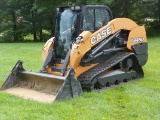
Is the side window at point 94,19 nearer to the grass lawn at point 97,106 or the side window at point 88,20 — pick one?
the side window at point 88,20

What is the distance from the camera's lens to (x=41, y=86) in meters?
6.74

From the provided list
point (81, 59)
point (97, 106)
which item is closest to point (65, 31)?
point (81, 59)

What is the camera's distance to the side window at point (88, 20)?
23.6ft

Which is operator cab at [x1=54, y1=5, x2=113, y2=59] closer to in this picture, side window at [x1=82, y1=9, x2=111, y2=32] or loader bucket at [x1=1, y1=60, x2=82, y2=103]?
side window at [x1=82, y1=9, x2=111, y2=32]

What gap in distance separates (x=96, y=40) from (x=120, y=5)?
15.9 metres

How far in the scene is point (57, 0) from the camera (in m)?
21.5

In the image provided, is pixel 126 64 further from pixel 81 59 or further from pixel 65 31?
pixel 65 31

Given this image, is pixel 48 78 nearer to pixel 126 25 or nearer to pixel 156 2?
pixel 126 25

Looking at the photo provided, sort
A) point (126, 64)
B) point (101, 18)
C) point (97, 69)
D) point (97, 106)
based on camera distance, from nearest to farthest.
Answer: point (97, 106) → point (97, 69) → point (101, 18) → point (126, 64)

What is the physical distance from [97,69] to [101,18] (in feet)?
4.41

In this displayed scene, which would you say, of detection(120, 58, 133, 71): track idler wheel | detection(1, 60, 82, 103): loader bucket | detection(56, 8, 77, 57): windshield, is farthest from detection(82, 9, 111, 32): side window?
detection(1, 60, 82, 103): loader bucket

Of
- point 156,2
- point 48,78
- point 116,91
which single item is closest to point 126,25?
point 116,91

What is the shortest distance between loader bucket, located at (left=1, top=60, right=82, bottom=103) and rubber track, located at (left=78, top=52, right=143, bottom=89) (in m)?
0.39

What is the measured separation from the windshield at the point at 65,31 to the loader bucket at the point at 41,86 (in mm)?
831
